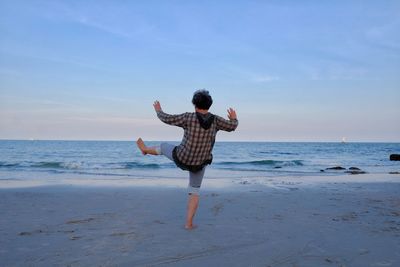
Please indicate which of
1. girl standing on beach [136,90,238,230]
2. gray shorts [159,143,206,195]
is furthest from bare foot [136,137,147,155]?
girl standing on beach [136,90,238,230]

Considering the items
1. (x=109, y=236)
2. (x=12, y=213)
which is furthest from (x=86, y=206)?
(x=109, y=236)

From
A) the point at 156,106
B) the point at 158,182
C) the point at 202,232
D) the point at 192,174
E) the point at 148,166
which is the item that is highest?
the point at 156,106

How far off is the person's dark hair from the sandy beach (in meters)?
1.59

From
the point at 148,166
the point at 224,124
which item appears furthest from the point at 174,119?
the point at 148,166

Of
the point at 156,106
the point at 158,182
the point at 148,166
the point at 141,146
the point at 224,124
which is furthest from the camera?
the point at 148,166

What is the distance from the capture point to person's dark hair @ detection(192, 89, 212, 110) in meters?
4.63

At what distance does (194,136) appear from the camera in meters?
4.59

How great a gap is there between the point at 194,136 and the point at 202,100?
1.48ft

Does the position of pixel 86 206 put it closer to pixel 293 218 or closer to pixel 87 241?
pixel 87 241

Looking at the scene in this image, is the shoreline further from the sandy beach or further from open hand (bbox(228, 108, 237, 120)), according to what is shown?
open hand (bbox(228, 108, 237, 120))

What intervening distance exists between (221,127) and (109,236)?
189 centimetres

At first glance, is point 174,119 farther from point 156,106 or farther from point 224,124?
point 224,124

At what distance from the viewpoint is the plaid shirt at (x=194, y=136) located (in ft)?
15.1

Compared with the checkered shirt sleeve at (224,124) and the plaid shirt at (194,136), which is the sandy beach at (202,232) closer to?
the plaid shirt at (194,136)
